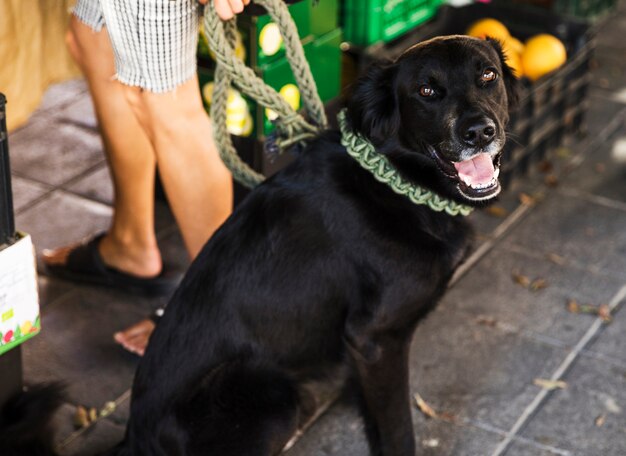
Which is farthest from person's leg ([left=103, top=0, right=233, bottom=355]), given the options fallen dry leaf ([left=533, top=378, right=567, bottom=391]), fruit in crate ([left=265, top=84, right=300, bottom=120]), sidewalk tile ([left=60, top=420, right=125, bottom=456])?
fallen dry leaf ([left=533, top=378, right=567, bottom=391])

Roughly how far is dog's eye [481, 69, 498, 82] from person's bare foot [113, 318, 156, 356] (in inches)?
56.6

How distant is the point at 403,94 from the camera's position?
234cm

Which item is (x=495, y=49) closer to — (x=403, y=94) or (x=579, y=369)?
(x=403, y=94)

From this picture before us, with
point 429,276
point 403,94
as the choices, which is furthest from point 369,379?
point 403,94

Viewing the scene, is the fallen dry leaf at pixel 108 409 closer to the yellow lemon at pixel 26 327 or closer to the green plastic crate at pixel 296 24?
the yellow lemon at pixel 26 327

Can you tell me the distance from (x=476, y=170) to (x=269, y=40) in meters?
1.36

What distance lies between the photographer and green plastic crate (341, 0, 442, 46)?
412 cm

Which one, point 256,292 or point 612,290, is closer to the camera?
point 256,292

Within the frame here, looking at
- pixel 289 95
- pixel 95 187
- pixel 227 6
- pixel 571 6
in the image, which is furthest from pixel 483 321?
pixel 571 6

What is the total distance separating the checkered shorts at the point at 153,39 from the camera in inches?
101

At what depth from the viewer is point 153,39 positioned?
2621 mm

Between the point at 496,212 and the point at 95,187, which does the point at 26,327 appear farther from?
the point at 496,212

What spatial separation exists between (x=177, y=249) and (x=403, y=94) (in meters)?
1.67

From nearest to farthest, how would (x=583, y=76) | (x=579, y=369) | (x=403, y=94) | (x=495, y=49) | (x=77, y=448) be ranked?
(x=403, y=94)
(x=495, y=49)
(x=77, y=448)
(x=579, y=369)
(x=583, y=76)
